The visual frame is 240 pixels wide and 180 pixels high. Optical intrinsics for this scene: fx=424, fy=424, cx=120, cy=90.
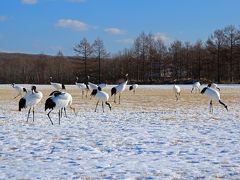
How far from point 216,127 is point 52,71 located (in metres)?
118

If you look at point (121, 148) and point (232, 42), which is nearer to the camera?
point (121, 148)

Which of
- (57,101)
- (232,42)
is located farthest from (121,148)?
(232,42)

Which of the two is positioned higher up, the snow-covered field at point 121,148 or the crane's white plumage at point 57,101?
the crane's white plumage at point 57,101

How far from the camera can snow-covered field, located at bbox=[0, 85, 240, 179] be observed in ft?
29.2

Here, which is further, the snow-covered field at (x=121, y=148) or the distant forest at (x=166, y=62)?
the distant forest at (x=166, y=62)

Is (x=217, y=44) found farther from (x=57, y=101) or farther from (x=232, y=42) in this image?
(x=57, y=101)

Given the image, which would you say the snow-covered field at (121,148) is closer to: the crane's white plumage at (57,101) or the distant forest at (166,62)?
the crane's white plumage at (57,101)

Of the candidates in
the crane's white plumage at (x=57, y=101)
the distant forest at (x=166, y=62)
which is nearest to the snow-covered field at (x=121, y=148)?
the crane's white plumage at (x=57, y=101)

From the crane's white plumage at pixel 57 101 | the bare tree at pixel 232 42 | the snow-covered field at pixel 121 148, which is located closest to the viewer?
the snow-covered field at pixel 121 148

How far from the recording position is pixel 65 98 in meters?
18.2

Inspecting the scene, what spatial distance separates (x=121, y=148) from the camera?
1152 cm

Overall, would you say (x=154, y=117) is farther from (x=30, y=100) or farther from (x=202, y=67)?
(x=202, y=67)

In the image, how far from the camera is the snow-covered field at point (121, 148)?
8891 millimetres

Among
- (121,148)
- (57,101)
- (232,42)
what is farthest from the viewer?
(232,42)
